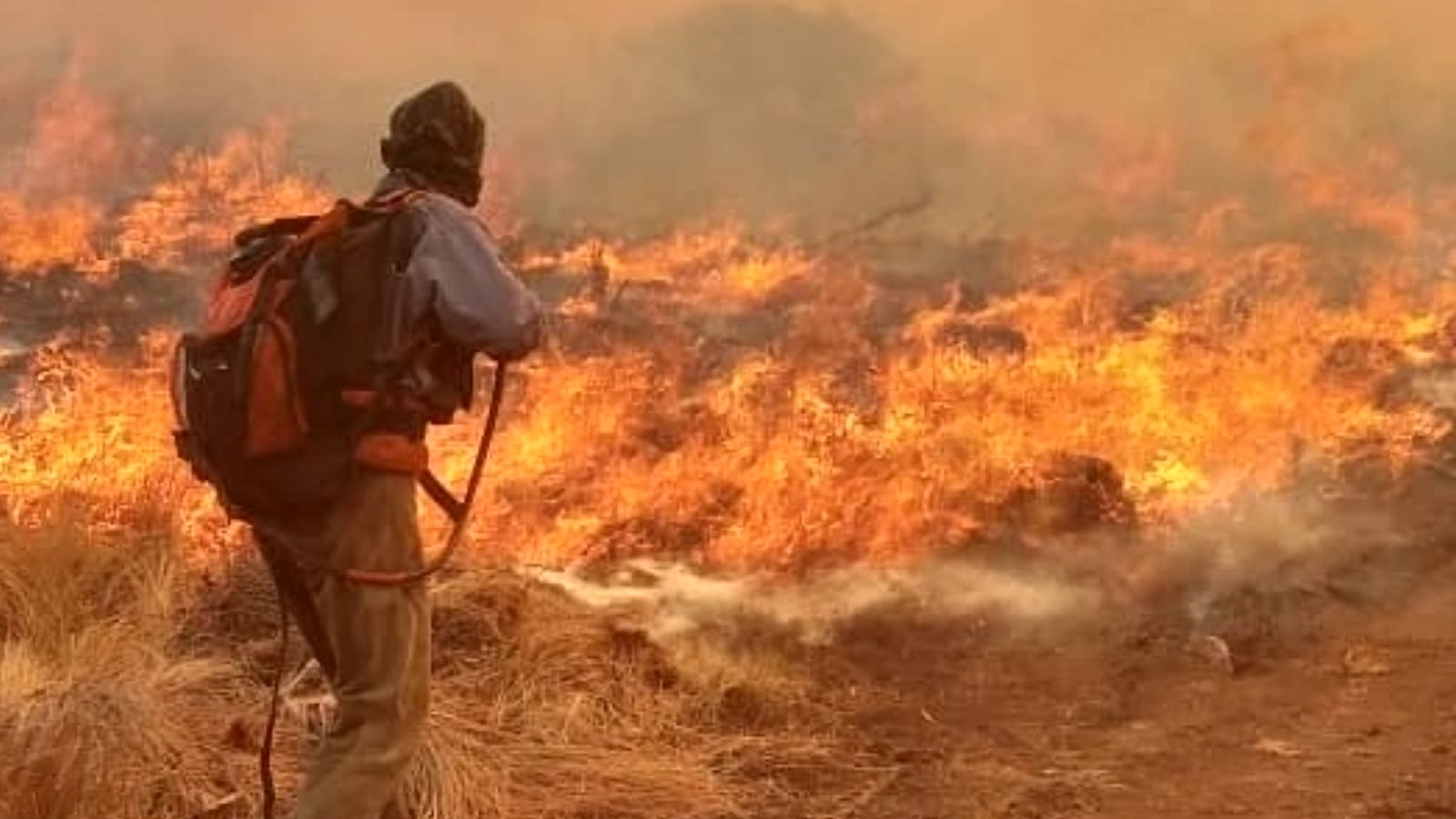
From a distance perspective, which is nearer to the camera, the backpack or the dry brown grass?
the backpack

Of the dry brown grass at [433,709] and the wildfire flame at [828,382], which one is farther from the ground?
the wildfire flame at [828,382]

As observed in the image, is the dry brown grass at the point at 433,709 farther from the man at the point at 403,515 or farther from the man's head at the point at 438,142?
the man's head at the point at 438,142

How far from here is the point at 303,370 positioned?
3.52 metres

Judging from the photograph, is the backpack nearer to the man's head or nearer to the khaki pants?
the khaki pants

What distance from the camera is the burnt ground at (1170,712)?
196 inches

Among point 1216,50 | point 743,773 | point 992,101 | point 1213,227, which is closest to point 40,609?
point 743,773

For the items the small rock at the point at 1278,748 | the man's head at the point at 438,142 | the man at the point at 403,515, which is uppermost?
the man's head at the point at 438,142

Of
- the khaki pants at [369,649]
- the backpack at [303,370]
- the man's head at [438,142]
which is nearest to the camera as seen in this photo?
the backpack at [303,370]

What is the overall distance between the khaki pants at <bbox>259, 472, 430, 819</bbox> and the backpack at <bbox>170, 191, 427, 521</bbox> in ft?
0.31

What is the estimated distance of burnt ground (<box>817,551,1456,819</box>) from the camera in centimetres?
498

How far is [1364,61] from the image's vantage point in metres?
10.9

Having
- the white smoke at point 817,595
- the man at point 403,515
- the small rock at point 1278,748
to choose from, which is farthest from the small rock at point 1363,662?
the man at point 403,515

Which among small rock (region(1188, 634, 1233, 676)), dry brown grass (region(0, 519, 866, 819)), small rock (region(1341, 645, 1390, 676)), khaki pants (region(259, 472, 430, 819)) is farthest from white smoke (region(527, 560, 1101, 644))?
khaki pants (region(259, 472, 430, 819))

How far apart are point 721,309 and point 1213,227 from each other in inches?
113
